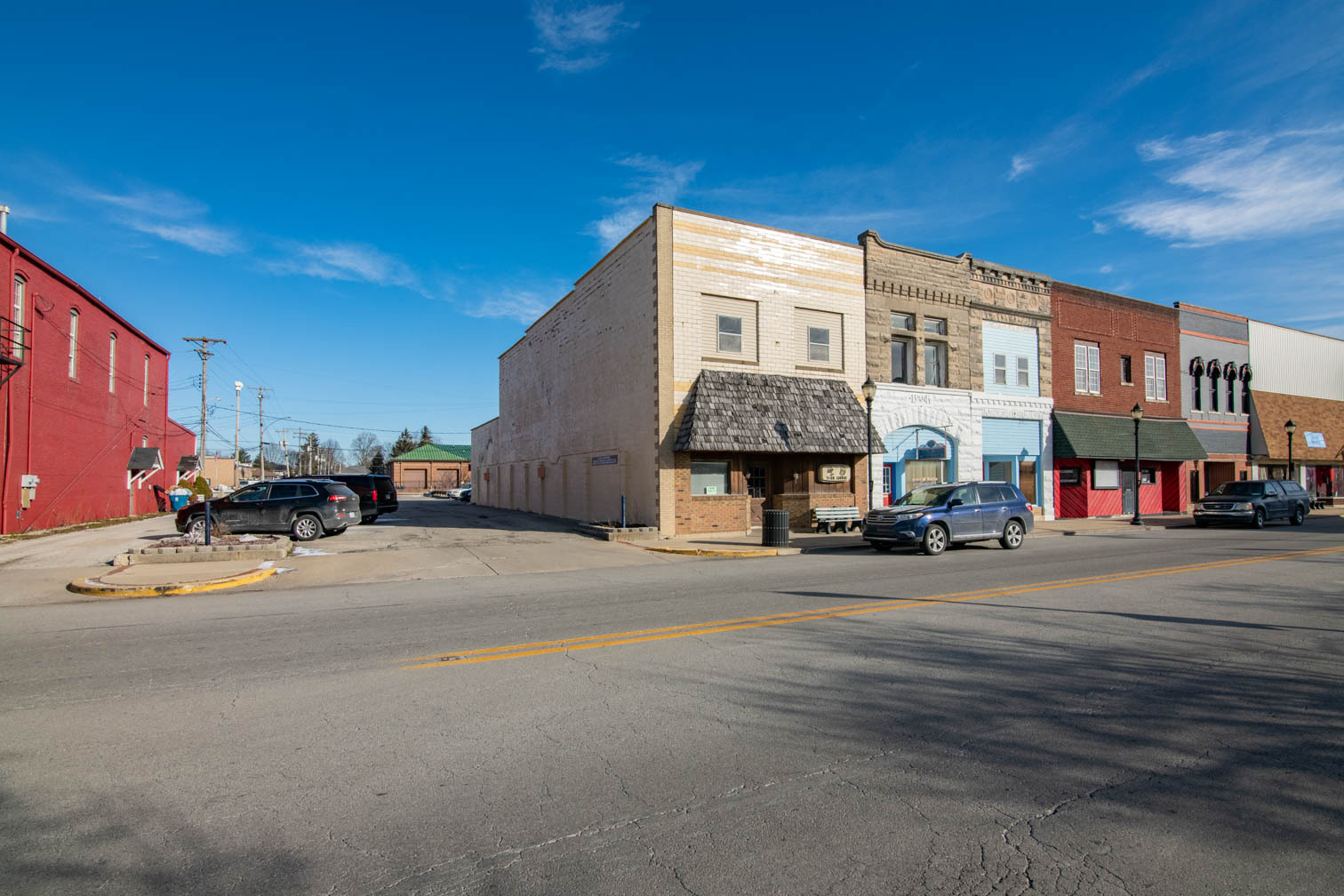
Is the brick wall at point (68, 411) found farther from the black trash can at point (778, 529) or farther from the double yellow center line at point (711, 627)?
the double yellow center line at point (711, 627)

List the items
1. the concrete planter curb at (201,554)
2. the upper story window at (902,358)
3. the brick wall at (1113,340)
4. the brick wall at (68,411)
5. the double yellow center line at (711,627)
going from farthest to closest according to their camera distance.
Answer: the brick wall at (1113,340), the upper story window at (902,358), the brick wall at (68,411), the concrete planter curb at (201,554), the double yellow center line at (711,627)

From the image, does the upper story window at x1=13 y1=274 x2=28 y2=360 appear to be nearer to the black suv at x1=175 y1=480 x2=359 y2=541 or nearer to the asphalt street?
the black suv at x1=175 y1=480 x2=359 y2=541

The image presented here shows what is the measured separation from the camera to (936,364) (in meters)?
26.1

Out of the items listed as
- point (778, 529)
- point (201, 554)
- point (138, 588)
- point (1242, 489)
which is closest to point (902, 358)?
point (778, 529)

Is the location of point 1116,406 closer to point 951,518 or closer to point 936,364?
point 936,364

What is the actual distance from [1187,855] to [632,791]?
2.72m

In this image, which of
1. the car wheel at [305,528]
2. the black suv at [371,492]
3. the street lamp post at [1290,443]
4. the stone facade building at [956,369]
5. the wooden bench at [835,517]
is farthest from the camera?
the street lamp post at [1290,443]

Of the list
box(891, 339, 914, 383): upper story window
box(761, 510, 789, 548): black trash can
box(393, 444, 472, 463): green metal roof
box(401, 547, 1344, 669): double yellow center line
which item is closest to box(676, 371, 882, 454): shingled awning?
box(761, 510, 789, 548): black trash can

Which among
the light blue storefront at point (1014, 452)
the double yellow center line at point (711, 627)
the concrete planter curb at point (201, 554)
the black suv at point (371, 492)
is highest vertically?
the light blue storefront at point (1014, 452)

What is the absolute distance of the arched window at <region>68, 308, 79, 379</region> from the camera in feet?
84.9

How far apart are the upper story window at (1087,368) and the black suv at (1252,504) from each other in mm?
5949

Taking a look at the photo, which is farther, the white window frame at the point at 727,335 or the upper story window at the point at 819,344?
the upper story window at the point at 819,344

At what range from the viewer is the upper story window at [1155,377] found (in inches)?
1244

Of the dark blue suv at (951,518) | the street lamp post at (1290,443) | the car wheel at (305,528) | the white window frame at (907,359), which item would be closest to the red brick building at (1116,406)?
the street lamp post at (1290,443)
